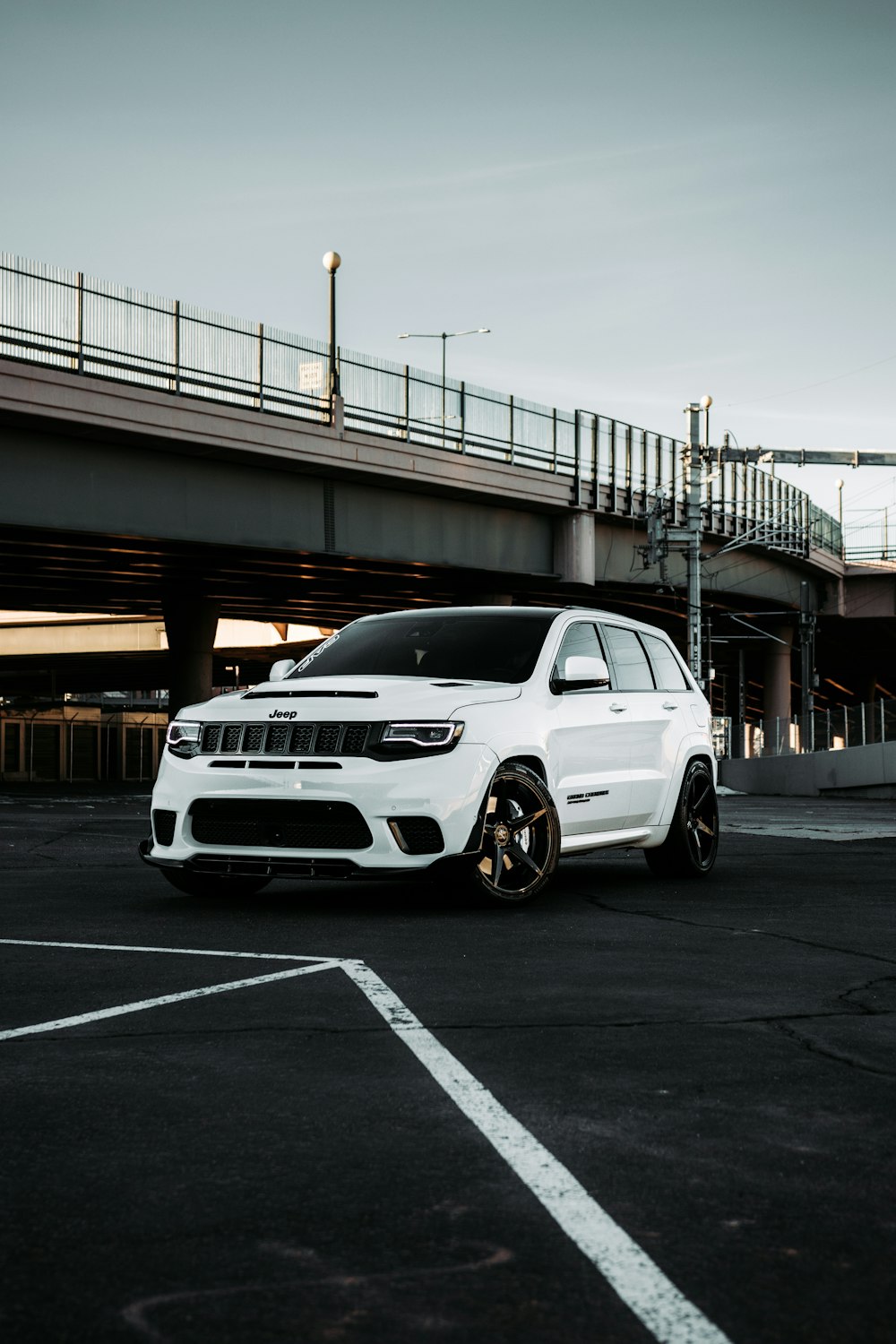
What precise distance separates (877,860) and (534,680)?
18.0ft

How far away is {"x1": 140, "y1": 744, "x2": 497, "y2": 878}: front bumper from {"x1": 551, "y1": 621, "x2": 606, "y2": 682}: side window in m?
1.33

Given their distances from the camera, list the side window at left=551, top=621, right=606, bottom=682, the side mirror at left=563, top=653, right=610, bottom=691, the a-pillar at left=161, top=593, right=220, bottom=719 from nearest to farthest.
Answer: the side mirror at left=563, top=653, right=610, bottom=691, the side window at left=551, top=621, right=606, bottom=682, the a-pillar at left=161, top=593, right=220, bottom=719

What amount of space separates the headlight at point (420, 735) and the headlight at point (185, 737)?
1235 millimetres

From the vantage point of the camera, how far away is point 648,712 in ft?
36.8

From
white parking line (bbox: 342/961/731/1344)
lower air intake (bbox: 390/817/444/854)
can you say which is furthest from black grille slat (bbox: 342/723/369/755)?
white parking line (bbox: 342/961/731/1344)

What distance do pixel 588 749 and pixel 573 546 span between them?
33.3 meters

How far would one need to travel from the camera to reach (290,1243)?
A: 10.9ft

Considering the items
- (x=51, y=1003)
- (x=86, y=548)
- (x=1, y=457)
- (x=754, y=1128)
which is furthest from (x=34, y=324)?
(x=754, y=1128)

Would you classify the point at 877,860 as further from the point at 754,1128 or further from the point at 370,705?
the point at 754,1128

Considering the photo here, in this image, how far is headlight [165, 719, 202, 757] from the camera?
31.1 feet

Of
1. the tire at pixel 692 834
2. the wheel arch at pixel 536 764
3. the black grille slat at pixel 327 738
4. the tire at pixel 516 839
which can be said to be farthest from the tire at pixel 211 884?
the tire at pixel 692 834

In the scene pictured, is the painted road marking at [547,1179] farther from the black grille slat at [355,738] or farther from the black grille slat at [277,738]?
the black grille slat at [277,738]

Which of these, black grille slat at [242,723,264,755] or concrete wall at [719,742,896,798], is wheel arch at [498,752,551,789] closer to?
black grille slat at [242,723,264,755]

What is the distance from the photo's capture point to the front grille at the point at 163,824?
9375 millimetres
